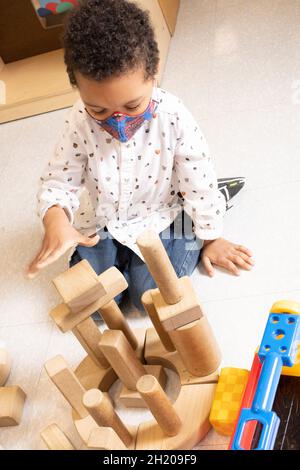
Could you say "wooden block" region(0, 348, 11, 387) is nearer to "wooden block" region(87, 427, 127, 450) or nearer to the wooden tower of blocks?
the wooden tower of blocks

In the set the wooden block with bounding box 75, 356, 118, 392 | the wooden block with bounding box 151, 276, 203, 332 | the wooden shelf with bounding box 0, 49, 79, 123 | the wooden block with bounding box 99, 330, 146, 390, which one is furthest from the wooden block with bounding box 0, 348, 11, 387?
the wooden shelf with bounding box 0, 49, 79, 123

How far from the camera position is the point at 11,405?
89 cm

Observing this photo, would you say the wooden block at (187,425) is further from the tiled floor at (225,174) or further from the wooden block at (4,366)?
the wooden block at (4,366)

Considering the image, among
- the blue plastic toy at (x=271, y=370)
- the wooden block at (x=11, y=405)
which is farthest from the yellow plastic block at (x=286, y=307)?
the wooden block at (x=11, y=405)

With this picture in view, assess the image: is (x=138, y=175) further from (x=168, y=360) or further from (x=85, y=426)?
(x=85, y=426)

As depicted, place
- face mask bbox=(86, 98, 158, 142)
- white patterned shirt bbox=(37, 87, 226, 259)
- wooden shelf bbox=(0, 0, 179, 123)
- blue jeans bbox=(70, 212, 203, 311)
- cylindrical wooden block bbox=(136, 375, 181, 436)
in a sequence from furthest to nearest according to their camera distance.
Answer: wooden shelf bbox=(0, 0, 179, 123) → blue jeans bbox=(70, 212, 203, 311) → white patterned shirt bbox=(37, 87, 226, 259) → face mask bbox=(86, 98, 158, 142) → cylindrical wooden block bbox=(136, 375, 181, 436)

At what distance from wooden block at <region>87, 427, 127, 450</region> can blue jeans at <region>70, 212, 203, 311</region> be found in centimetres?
36

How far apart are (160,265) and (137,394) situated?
26cm

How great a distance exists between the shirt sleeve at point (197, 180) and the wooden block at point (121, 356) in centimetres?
30

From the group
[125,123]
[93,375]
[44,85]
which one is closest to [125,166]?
[125,123]

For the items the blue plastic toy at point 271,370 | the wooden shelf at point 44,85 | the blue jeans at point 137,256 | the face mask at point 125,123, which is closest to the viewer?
the blue plastic toy at point 271,370

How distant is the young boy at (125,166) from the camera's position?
2.40 ft

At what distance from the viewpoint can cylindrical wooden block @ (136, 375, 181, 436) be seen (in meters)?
0.69
